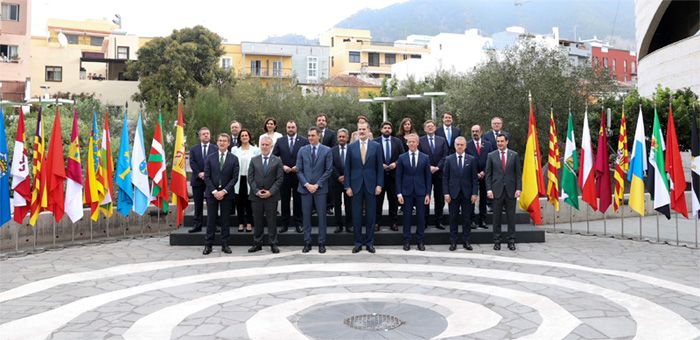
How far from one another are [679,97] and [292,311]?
19.9 m

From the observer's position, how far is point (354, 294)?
7.23 meters

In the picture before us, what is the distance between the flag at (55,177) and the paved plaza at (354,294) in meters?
0.87

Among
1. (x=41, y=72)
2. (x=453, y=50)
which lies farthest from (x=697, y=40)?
(x=41, y=72)

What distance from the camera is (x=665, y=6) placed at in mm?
31406

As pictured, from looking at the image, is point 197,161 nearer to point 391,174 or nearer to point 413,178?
point 391,174

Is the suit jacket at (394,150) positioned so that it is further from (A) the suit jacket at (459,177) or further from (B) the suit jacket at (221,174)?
(B) the suit jacket at (221,174)

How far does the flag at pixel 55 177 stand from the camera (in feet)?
34.6

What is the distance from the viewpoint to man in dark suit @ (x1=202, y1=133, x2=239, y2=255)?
9844mm

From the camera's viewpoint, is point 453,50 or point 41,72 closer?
point 41,72

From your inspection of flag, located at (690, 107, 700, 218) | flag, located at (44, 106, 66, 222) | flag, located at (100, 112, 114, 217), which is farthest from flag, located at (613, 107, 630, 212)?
flag, located at (44, 106, 66, 222)

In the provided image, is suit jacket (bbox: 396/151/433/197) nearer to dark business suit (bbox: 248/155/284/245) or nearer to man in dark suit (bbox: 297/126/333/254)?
man in dark suit (bbox: 297/126/333/254)

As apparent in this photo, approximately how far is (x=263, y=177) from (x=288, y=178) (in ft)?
3.97

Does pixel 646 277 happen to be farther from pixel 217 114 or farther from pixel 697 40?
pixel 697 40

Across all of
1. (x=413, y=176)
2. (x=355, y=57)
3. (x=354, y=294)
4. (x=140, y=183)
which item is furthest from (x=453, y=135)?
(x=355, y=57)
